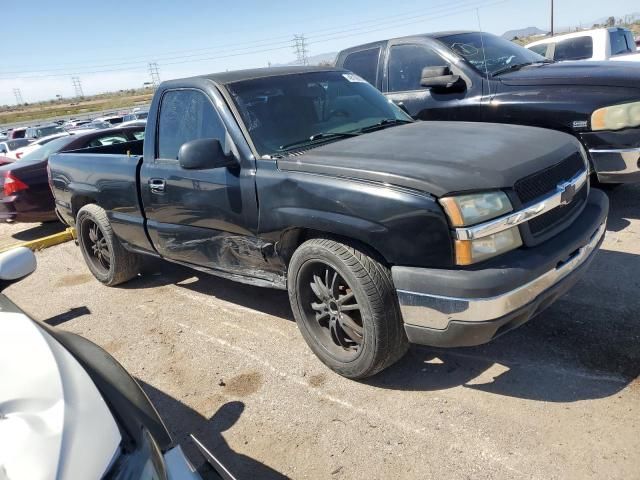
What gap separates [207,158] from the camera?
3.34 m

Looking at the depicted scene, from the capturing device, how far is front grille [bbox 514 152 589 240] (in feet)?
8.91

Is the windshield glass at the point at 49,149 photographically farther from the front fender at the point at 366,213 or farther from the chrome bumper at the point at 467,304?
the chrome bumper at the point at 467,304

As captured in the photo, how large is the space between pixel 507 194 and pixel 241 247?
1.84 m

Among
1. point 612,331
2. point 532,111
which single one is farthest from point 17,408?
point 532,111

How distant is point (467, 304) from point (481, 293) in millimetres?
85

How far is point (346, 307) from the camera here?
3.04 metres

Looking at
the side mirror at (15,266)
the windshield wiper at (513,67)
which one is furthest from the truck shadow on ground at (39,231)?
the windshield wiper at (513,67)

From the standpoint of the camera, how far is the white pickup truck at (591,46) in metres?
9.79

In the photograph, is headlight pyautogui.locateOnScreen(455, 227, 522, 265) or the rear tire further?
the rear tire

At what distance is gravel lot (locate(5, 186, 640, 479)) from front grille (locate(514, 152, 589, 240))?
2.72 feet

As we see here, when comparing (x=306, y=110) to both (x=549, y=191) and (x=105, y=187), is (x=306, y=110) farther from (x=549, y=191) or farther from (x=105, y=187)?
(x=105, y=187)

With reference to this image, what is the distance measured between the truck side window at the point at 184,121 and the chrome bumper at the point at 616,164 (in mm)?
3455

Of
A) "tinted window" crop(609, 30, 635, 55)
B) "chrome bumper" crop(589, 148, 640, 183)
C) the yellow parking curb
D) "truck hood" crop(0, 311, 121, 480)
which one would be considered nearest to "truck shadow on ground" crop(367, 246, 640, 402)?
"chrome bumper" crop(589, 148, 640, 183)

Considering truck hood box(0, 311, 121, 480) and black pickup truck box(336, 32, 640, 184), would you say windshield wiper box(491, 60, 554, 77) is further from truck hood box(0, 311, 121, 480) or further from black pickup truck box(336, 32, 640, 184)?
truck hood box(0, 311, 121, 480)
